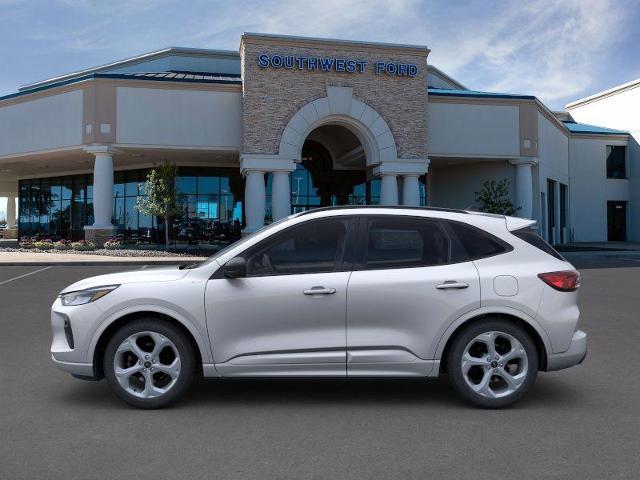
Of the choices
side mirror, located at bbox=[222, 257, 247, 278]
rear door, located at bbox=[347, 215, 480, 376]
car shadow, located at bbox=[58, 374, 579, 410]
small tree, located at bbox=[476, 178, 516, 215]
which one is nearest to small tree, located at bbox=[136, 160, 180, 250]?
small tree, located at bbox=[476, 178, 516, 215]

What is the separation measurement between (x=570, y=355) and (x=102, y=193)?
26.0m

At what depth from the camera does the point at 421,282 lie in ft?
15.6

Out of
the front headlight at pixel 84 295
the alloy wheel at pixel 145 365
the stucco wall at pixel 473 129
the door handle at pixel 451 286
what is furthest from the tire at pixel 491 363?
the stucco wall at pixel 473 129

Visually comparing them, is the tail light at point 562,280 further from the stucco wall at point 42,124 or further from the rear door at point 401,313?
the stucco wall at point 42,124

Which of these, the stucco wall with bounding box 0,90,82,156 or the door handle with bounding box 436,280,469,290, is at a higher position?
the stucco wall with bounding box 0,90,82,156

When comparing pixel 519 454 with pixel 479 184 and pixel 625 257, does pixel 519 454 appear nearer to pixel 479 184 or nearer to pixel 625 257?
pixel 625 257

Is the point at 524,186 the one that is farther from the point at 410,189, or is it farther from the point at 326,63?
the point at 326,63

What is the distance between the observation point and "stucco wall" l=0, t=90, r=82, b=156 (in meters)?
27.6

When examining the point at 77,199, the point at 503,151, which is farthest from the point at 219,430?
the point at 77,199

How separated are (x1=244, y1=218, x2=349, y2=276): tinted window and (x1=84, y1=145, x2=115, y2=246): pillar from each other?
79.3 ft

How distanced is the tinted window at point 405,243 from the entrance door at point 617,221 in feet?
135


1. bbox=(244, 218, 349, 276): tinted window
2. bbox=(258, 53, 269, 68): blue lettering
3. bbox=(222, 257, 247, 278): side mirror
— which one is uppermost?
bbox=(258, 53, 269, 68): blue lettering

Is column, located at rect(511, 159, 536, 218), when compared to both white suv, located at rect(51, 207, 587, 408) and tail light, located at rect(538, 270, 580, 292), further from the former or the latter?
white suv, located at rect(51, 207, 587, 408)

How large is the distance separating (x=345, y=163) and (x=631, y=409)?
30.1 meters
